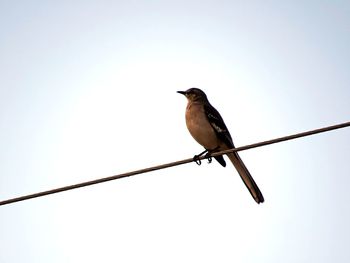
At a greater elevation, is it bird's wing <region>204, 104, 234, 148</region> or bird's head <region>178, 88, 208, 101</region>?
bird's head <region>178, 88, 208, 101</region>

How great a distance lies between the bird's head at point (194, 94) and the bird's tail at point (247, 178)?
72.4 inches

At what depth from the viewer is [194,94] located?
10172mm

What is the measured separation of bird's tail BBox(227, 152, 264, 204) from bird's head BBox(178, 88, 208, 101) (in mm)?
1840

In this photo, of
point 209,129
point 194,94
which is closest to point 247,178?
point 209,129

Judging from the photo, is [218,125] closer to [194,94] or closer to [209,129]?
[209,129]

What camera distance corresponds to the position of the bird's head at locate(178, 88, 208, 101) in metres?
10.1

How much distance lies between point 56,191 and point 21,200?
35 centimetres

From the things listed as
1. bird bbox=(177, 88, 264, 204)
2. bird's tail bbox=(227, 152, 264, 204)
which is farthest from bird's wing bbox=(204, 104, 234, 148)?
bird's tail bbox=(227, 152, 264, 204)

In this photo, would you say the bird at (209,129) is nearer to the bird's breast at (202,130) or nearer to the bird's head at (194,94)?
the bird's breast at (202,130)

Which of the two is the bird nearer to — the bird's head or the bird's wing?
the bird's wing

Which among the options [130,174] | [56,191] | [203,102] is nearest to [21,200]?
[56,191]

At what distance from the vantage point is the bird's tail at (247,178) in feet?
26.1

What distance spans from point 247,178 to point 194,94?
2.51 meters

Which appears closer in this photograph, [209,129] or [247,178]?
[247,178]
